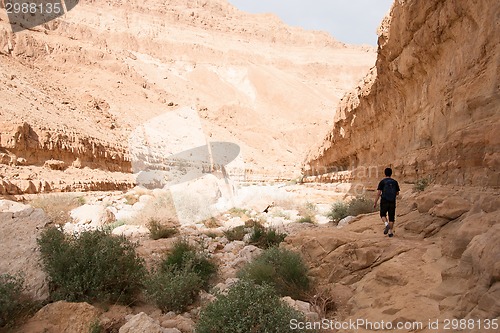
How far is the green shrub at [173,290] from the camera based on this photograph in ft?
12.5

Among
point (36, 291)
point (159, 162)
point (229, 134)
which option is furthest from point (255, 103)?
point (36, 291)

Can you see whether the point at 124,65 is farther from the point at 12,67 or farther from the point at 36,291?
the point at 36,291

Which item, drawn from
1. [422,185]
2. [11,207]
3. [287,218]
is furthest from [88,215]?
[422,185]

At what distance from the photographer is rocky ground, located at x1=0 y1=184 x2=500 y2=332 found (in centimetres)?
262

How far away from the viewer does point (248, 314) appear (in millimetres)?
2760

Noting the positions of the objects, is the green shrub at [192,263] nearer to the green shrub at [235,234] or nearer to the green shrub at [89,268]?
the green shrub at [89,268]

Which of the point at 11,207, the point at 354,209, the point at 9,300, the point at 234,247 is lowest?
the point at 234,247

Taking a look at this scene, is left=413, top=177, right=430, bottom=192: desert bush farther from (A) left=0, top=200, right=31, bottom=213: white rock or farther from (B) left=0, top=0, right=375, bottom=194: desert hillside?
(B) left=0, top=0, right=375, bottom=194: desert hillside

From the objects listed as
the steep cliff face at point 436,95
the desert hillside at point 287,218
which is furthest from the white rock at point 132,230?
the steep cliff face at point 436,95

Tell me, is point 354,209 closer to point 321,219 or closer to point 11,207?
point 321,219

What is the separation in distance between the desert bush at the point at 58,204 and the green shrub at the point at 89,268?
481 cm

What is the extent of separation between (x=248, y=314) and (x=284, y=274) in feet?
5.09

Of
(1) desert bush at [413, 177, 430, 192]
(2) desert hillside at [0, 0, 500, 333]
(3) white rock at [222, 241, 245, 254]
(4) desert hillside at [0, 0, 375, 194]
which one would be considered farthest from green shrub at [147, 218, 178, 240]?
(1) desert bush at [413, 177, 430, 192]

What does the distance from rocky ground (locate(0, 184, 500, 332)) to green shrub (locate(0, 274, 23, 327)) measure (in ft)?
0.76
